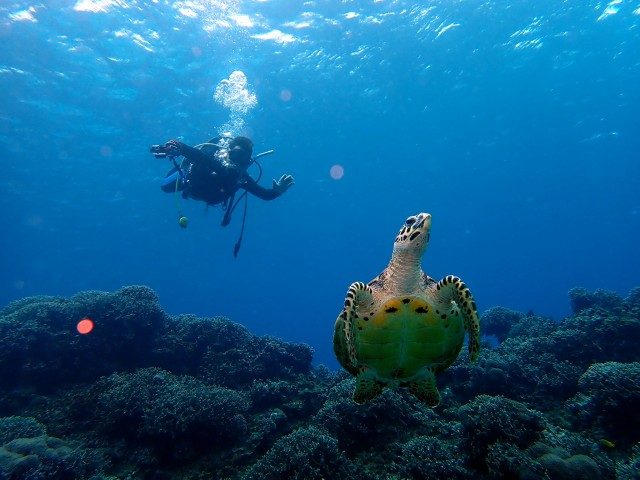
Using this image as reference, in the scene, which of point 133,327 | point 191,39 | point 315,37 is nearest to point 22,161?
point 191,39

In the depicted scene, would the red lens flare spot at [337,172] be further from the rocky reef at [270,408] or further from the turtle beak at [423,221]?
the turtle beak at [423,221]

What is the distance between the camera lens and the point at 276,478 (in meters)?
5.16

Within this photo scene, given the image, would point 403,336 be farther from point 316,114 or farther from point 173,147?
point 316,114

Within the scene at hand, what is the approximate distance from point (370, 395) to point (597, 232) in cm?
9521

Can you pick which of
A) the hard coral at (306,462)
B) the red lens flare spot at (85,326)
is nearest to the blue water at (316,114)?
the red lens flare spot at (85,326)

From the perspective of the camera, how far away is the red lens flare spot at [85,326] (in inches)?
417

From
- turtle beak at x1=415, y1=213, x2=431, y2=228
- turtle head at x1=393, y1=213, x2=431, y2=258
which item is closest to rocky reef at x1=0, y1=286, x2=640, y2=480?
turtle head at x1=393, y1=213, x2=431, y2=258

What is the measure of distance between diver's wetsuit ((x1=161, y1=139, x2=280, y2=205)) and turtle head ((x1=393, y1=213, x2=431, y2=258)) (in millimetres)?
8788

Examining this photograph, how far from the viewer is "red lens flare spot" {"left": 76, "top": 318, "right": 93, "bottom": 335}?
10594mm

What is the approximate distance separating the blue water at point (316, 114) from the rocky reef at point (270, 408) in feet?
19.5

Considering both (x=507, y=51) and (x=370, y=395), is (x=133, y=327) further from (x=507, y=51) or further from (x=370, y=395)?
(x=507, y=51)

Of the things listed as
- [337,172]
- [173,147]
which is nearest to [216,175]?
[173,147]

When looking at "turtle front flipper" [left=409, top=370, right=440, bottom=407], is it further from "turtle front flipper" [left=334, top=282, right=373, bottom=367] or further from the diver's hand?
the diver's hand

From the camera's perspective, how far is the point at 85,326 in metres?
10.7
